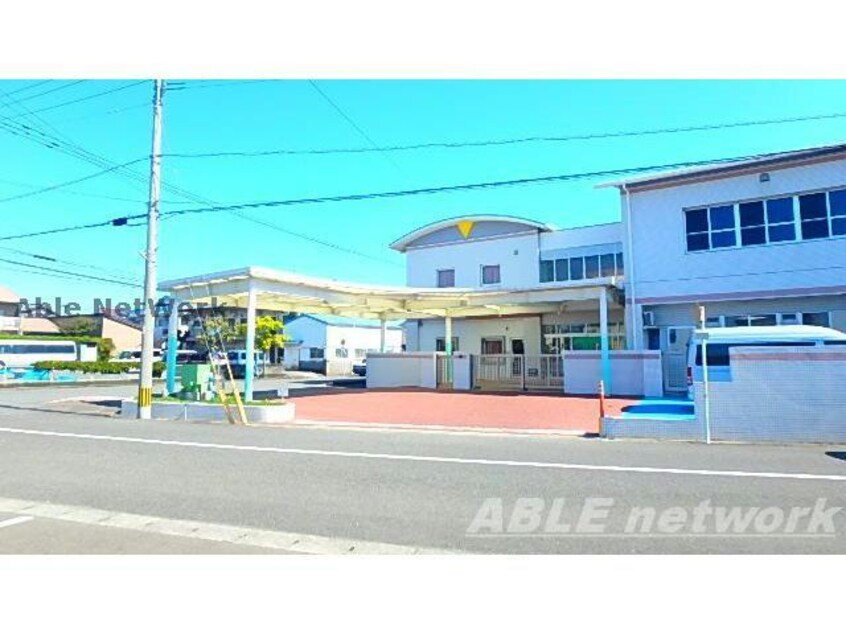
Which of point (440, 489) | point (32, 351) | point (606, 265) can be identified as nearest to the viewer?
point (440, 489)

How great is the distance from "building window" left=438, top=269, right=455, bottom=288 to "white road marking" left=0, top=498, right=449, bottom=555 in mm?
20397

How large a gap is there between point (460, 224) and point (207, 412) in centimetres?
1563

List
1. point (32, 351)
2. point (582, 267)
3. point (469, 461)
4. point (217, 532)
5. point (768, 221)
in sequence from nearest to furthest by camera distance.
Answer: point (217, 532), point (469, 461), point (768, 221), point (582, 267), point (32, 351)

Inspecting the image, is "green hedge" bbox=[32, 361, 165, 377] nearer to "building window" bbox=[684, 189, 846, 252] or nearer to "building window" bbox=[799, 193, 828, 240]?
"building window" bbox=[684, 189, 846, 252]

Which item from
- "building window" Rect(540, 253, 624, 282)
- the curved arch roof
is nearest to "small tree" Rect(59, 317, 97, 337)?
the curved arch roof

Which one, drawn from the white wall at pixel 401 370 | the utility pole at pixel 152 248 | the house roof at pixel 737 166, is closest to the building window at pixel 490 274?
the white wall at pixel 401 370

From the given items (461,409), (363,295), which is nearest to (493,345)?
(363,295)

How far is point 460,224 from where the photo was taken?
82.2 ft

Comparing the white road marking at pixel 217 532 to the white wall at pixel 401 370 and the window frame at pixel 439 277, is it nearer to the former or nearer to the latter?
the white wall at pixel 401 370

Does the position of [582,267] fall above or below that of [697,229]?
below

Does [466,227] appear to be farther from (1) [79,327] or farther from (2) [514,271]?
(1) [79,327]

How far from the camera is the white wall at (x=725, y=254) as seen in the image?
593 inches

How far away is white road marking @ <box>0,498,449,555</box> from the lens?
4316mm
